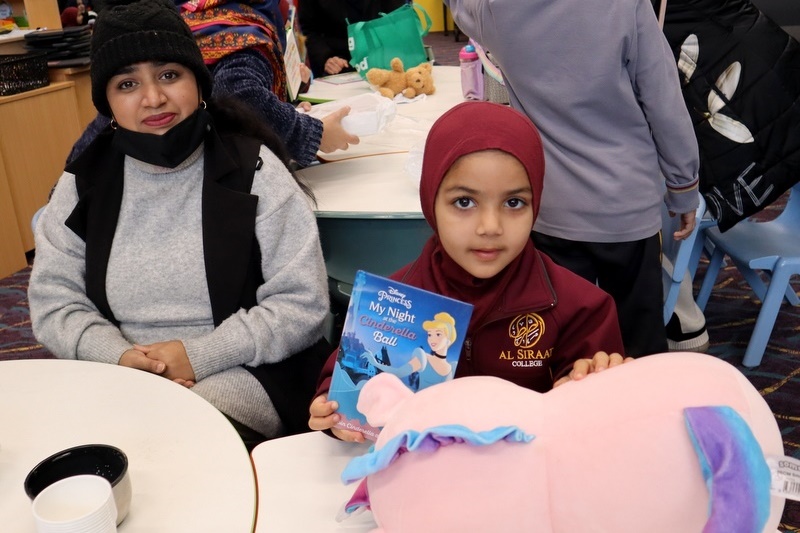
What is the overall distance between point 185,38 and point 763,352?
7.00ft

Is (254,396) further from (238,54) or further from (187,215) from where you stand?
(238,54)

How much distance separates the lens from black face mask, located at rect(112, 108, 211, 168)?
1.44 meters

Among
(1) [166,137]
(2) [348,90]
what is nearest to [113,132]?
(1) [166,137]

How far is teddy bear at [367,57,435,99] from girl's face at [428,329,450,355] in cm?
201

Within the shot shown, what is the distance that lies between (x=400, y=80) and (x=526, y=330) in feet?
6.25

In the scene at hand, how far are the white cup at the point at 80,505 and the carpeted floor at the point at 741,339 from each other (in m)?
1.65

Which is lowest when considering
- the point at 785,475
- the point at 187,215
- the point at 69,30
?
the point at 69,30

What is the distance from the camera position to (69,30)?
12.8 feet

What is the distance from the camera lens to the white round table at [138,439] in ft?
2.85

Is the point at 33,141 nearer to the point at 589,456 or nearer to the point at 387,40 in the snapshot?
the point at 387,40

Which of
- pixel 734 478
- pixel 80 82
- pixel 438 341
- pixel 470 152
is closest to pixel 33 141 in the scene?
pixel 80 82

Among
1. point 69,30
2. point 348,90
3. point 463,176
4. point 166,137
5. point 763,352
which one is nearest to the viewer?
point 463,176

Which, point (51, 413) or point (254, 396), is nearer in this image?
point (51, 413)

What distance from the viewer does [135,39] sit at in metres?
1.40
